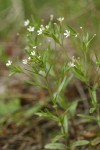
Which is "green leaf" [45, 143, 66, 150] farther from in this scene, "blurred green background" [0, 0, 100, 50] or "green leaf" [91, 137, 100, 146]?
"blurred green background" [0, 0, 100, 50]

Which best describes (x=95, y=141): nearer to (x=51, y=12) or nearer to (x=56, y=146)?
(x=56, y=146)

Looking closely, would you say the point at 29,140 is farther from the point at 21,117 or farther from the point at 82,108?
the point at 82,108

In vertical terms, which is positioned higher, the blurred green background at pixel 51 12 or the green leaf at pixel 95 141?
the blurred green background at pixel 51 12

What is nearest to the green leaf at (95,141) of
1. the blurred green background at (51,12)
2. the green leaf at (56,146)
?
the green leaf at (56,146)

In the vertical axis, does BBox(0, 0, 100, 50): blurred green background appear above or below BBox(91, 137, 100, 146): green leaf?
above

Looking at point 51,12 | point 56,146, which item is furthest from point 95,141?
point 51,12

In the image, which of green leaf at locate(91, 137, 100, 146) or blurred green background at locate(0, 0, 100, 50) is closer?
green leaf at locate(91, 137, 100, 146)

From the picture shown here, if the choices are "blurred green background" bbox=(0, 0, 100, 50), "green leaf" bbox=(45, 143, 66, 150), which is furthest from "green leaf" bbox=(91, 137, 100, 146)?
"blurred green background" bbox=(0, 0, 100, 50)

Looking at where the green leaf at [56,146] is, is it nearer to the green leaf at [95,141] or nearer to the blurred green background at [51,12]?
the green leaf at [95,141]

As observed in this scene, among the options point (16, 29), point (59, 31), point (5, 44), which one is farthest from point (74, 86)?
point (16, 29)
